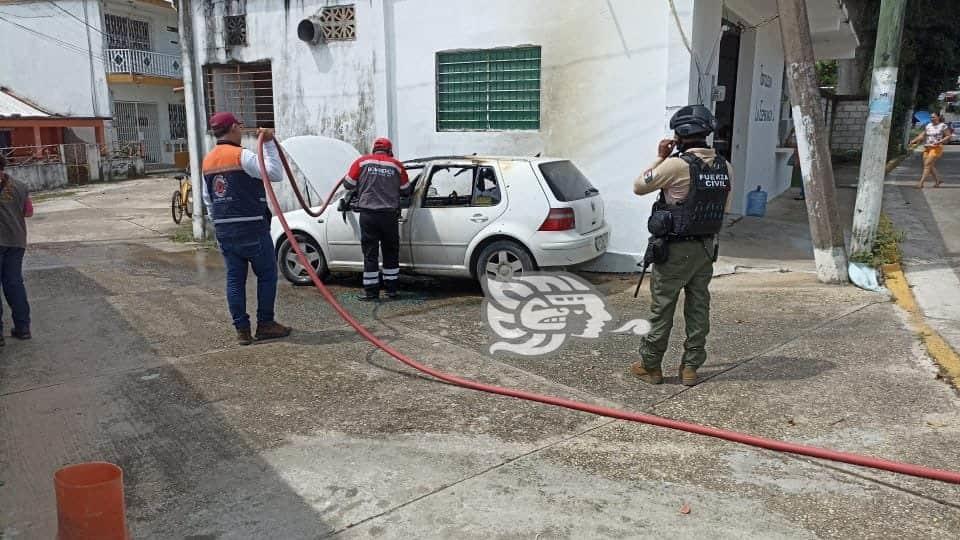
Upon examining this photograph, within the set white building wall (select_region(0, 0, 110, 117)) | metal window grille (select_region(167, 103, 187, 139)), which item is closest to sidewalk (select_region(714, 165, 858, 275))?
white building wall (select_region(0, 0, 110, 117))

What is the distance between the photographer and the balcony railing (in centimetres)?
2444

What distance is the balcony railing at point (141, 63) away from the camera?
24438 millimetres

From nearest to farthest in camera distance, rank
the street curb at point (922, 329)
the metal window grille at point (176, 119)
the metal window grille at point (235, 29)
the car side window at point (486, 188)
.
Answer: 1. the street curb at point (922, 329)
2. the car side window at point (486, 188)
3. the metal window grille at point (235, 29)
4. the metal window grille at point (176, 119)

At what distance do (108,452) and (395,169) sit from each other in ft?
13.2

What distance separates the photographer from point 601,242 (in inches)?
296

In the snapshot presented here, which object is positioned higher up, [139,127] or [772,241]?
[139,127]

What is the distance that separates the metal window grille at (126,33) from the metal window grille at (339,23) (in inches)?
722

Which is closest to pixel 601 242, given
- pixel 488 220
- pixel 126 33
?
pixel 488 220

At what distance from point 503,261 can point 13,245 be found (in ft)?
13.9

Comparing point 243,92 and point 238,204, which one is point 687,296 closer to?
point 238,204

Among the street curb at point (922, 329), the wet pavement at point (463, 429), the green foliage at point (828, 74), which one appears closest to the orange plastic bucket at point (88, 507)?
the wet pavement at point (463, 429)

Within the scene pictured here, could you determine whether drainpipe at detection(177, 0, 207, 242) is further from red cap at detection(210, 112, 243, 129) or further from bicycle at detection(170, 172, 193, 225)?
red cap at detection(210, 112, 243, 129)

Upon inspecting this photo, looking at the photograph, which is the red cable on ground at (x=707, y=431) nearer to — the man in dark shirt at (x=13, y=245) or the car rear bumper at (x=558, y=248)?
the car rear bumper at (x=558, y=248)

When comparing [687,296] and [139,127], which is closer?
[687,296]
